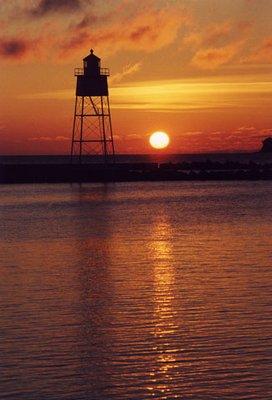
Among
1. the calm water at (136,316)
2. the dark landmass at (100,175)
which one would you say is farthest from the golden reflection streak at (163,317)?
the dark landmass at (100,175)

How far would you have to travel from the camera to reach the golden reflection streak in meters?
11.8

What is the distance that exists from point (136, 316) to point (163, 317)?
47cm

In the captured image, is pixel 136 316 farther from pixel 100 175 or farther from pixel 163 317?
pixel 100 175

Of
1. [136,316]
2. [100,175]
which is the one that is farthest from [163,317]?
[100,175]

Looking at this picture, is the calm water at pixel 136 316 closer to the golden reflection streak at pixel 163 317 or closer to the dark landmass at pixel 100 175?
the golden reflection streak at pixel 163 317

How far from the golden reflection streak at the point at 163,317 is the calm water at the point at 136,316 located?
0.02m

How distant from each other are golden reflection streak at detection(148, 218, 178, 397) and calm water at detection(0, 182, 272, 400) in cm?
2

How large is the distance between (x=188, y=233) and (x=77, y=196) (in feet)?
123

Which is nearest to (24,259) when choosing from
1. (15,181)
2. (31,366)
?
(31,366)

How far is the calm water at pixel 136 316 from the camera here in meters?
11.5

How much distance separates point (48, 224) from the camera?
42.1 m

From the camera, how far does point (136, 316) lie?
15.9m

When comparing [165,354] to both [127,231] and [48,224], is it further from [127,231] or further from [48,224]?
[48,224]

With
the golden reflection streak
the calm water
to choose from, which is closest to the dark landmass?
the calm water
